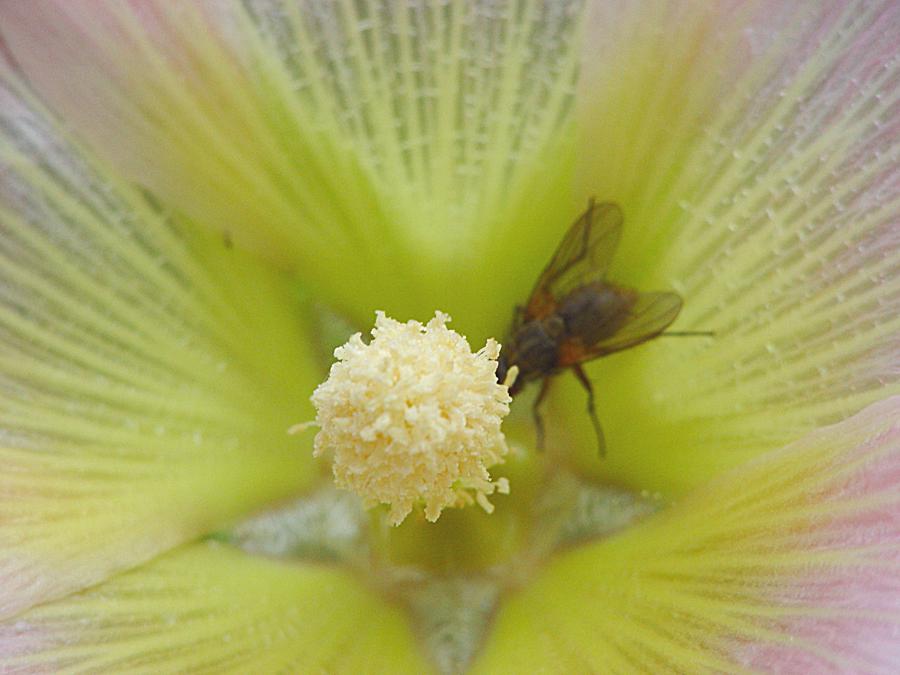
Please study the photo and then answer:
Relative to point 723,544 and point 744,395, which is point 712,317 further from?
point 723,544

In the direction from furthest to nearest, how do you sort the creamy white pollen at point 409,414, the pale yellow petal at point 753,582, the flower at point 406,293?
the flower at point 406,293 → the creamy white pollen at point 409,414 → the pale yellow petal at point 753,582

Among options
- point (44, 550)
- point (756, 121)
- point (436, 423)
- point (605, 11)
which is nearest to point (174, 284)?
point (44, 550)

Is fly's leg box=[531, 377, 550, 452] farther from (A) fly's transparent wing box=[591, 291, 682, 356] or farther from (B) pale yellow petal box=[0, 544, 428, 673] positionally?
(B) pale yellow petal box=[0, 544, 428, 673]

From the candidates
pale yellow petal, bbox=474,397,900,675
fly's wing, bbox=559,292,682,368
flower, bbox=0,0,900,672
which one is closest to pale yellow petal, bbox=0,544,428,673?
flower, bbox=0,0,900,672

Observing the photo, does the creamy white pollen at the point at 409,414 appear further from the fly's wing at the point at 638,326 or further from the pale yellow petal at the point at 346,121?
the pale yellow petal at the point at 346,121

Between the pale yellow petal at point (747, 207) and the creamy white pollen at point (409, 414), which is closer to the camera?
the creamy white pollen at point (409, 414)

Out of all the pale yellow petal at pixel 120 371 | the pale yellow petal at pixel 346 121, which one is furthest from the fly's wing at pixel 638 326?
the pale yellow petal at pixel 120 371

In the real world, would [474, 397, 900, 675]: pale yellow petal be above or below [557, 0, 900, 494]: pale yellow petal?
below

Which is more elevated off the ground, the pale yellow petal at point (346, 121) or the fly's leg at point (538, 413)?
the pale yellow petal at point (346, 121)
